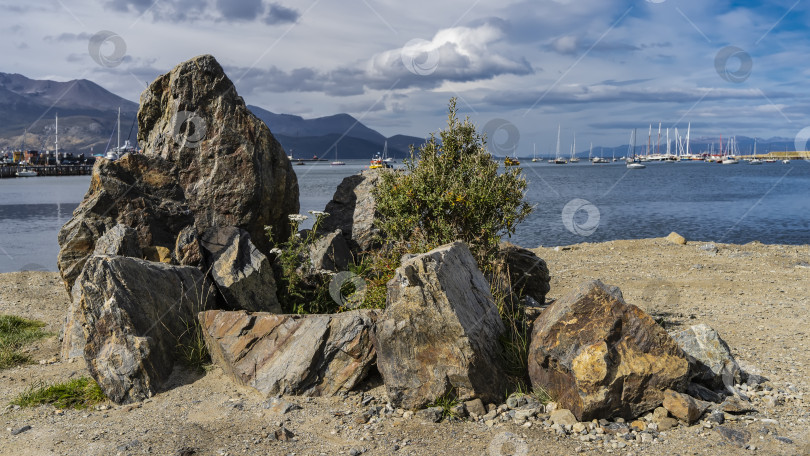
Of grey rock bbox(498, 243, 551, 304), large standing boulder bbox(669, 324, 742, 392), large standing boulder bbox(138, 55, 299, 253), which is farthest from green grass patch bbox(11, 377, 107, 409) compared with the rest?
large standing boulder bbox(669, 324, 742, 392)

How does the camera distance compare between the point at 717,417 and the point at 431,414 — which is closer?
the point at 717,417

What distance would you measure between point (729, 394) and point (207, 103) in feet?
36.1

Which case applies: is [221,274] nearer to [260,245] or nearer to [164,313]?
[164,313]

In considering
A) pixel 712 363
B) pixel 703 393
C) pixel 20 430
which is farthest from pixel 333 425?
pixel 712 363

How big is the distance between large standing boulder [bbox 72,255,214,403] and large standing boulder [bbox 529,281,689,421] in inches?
212

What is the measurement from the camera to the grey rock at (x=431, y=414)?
7332mm

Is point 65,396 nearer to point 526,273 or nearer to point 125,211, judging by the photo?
point 125,211

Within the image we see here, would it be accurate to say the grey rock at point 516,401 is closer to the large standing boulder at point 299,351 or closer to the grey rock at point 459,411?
the grey rock at point 459,411

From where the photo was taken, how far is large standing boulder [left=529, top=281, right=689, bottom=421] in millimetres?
7102

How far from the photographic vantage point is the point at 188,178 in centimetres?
1227

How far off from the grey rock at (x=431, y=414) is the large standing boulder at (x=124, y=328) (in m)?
3.84

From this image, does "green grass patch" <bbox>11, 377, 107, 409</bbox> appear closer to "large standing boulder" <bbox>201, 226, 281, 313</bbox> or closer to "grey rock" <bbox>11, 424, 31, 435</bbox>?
"grey rock" <bbox>11, 424, 31, 435</bbox>

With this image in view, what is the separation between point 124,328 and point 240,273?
219 cm

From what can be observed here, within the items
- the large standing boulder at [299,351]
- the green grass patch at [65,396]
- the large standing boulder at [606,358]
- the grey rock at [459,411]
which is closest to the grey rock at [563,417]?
the large standing boulder at [606,358]
